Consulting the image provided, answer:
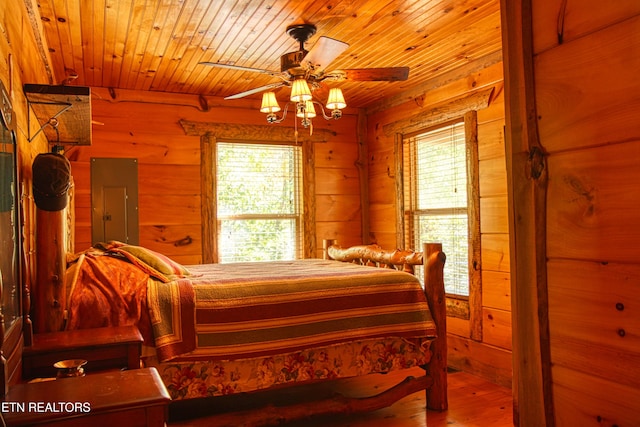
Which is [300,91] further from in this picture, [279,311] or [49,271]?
[49,271]

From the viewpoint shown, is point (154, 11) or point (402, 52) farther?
point (402, 52)

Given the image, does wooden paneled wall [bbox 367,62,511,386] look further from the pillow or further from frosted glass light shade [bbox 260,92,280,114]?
the pillow

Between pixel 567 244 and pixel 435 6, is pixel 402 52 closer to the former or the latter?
pixel 435 6

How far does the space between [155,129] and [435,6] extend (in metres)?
2.84

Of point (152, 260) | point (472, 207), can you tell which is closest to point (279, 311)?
point (152, 260)

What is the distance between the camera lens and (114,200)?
4.40m

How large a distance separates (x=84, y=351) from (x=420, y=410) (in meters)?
2.11

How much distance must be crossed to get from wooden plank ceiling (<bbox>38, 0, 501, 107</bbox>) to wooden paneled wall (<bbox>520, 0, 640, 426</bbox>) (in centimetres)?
207

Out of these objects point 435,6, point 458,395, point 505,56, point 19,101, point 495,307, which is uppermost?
point 435,6

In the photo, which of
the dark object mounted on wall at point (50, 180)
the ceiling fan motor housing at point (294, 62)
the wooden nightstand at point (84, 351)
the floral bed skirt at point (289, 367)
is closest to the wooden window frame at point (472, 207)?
the floral bed skirt at point (289, 367)

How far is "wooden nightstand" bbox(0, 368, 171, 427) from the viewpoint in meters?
1.18

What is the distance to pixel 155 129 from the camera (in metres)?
4.59

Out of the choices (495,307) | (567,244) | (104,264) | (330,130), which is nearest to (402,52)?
(330,130)

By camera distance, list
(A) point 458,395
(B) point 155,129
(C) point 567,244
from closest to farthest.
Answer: (C) point 567,244, (A) point 458,395, (B) point 155,129
